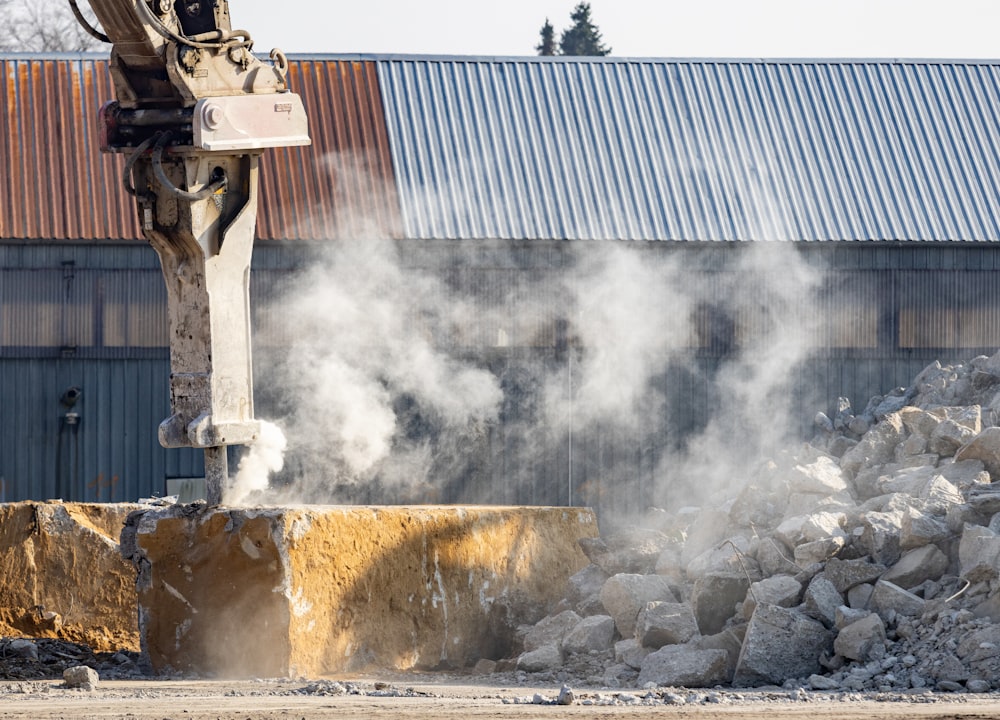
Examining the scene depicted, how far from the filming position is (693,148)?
23.4 meters

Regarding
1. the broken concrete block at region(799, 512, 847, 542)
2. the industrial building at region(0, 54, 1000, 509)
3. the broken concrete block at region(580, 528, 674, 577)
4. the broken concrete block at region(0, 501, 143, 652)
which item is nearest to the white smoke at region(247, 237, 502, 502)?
the industrial building at region(0, 54, 1000, 509)

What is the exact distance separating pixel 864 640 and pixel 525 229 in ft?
36.6

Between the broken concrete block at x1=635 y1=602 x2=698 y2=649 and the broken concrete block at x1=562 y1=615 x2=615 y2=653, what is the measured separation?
521 mm

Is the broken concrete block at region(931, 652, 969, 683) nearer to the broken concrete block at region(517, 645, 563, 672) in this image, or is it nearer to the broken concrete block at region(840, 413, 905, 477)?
the broken concrete block at region(517, 645, 563, 672)

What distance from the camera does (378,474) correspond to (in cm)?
2094

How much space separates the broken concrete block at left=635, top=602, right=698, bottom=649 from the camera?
12.4m

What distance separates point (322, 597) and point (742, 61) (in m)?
15.4

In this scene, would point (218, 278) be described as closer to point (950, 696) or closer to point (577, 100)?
point (950, 696)

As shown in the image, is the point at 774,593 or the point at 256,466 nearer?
the point at 774,593

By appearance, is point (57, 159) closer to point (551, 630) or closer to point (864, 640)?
point (551, 630)

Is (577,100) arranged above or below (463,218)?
above

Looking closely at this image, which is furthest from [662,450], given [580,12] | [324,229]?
[580,12]

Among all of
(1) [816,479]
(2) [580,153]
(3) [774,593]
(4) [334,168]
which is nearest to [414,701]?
(3) [774,593]

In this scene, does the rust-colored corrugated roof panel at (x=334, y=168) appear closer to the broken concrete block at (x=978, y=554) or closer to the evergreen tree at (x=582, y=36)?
the broken concrete block at (x=978, y=554)
